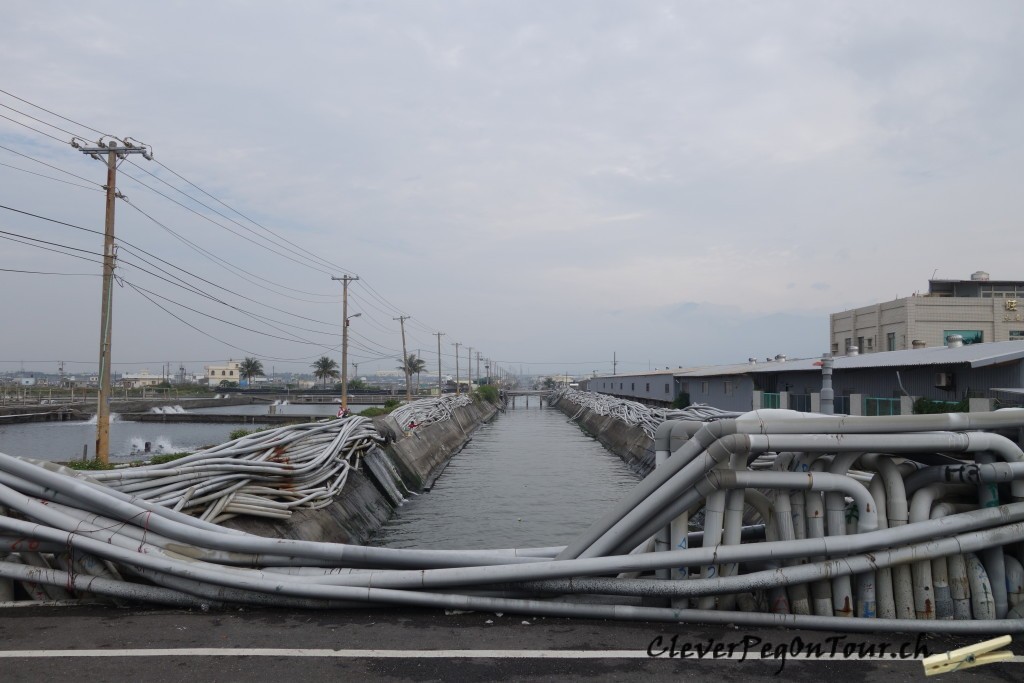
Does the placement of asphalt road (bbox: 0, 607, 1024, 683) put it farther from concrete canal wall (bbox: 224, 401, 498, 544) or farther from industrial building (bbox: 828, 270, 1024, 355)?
industrial building (bbox: 828, 270, 1024, 355)

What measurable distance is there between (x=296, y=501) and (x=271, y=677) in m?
5.39

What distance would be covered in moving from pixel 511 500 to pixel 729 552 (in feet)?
59.6

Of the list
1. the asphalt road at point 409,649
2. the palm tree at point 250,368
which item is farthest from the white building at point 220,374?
the asphalt road at point 409,649

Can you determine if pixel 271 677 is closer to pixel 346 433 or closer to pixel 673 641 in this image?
pixel 673 641

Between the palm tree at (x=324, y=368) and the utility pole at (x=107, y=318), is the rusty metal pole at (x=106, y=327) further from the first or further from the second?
the palm tree at (x=324, y=368)

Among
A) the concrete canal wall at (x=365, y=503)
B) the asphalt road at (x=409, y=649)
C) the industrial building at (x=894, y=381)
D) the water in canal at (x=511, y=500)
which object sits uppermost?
the industrial building at (x=894, y=381)

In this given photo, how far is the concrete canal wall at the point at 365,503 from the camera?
10367mm

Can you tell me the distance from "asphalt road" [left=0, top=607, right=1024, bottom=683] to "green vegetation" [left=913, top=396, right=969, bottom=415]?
531 inches

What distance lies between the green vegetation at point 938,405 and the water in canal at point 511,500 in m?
8.05

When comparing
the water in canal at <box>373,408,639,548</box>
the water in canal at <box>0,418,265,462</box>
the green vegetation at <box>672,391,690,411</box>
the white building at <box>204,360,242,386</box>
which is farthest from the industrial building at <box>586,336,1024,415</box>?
the white building at <box>204,360,242,386</box>

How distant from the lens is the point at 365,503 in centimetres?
1662

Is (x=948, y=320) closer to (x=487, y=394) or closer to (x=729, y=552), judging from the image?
(x=729, y=552)

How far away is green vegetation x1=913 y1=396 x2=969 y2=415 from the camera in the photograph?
1679 centimetres

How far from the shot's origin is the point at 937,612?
18.5 ft
